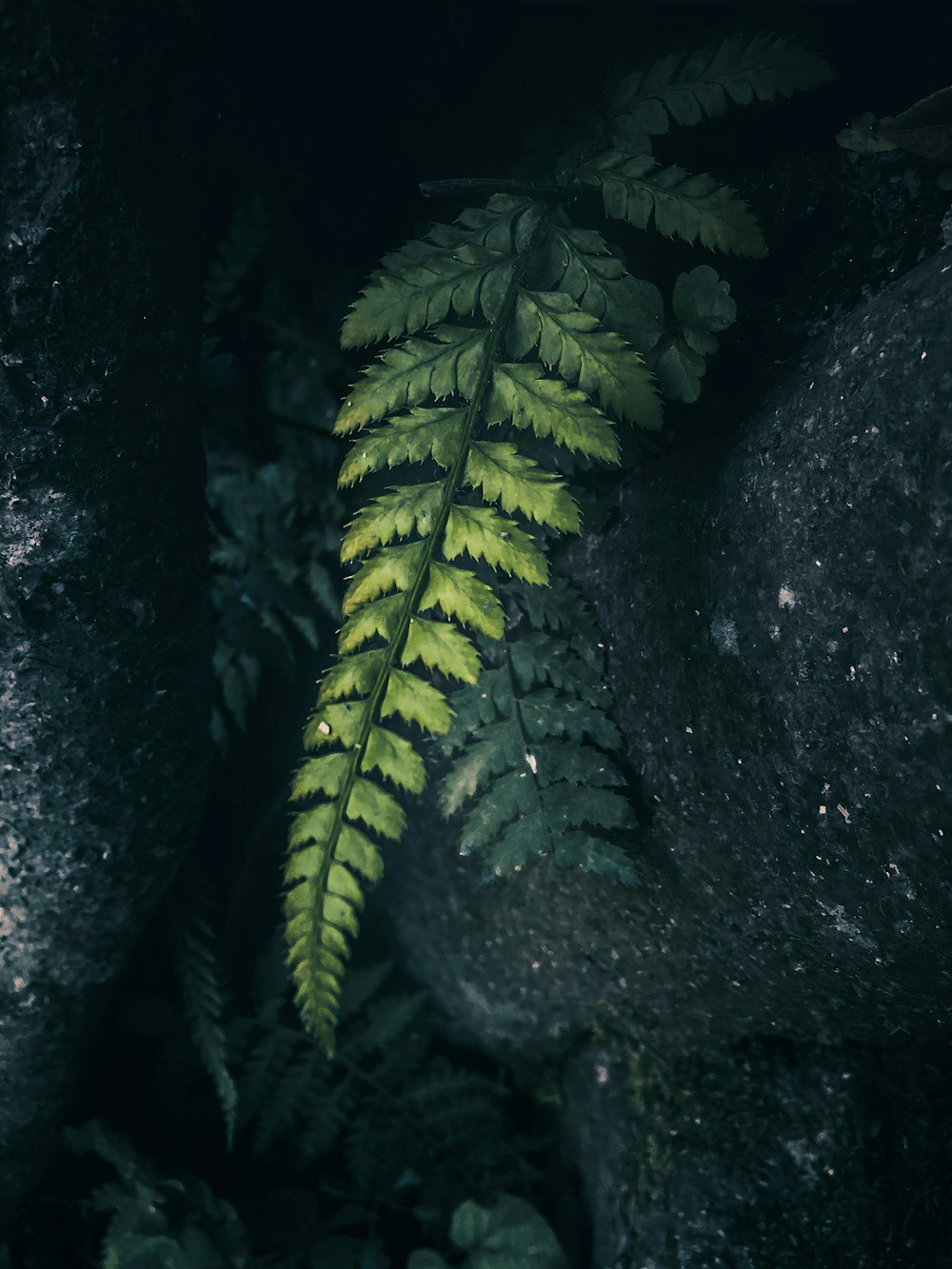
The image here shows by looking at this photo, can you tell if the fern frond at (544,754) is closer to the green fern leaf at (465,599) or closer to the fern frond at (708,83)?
the green fern leaf at (465,599)

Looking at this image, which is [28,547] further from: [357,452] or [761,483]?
[761,483]

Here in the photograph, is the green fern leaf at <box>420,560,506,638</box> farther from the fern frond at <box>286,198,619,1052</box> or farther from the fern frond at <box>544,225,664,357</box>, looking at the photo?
the fern frond at <box>544,225,664,357</box>

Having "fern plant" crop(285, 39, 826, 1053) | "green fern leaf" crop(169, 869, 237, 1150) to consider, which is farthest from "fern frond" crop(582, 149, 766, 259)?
"green fern leaf" crop(169, 869, 237, 1150)

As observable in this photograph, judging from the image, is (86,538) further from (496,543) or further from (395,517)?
(496,543)

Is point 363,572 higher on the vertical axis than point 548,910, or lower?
higher

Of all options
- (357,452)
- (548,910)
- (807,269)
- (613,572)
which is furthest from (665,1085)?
(807,269)

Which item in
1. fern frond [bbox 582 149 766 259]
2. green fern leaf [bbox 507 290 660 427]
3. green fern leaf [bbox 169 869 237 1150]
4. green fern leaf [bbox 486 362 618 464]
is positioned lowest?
green fern leaf [bbox 169 869 237 1150]
